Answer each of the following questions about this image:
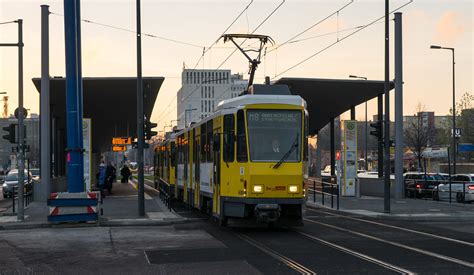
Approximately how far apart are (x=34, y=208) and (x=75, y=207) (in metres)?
7.65

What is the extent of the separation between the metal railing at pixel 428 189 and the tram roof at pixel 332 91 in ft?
18.1

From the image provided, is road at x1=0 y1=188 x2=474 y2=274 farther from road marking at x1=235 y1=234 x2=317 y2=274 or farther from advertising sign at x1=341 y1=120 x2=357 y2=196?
advertising sign at x1=341 y1=120 x2=357 y2=196

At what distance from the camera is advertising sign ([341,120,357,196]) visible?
Result: 34.1m

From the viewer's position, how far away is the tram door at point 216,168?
55.0 feet

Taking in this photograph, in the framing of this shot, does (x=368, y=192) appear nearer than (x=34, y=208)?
No

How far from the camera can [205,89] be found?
71438 mm

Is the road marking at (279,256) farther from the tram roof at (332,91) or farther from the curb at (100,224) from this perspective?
the tram roof at (332,91)

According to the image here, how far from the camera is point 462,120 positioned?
230 feet

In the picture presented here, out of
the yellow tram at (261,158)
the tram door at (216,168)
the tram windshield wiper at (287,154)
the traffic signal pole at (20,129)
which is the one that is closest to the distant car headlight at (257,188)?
the yellow tram at (261,158)

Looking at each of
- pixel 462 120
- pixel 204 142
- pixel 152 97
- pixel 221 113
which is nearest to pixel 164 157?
pixel 152 97

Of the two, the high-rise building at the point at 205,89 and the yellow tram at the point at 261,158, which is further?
the high-rise building at the point at 205,89

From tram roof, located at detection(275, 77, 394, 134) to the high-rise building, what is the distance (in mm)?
12157

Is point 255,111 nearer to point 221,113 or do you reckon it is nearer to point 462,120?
point 221,113

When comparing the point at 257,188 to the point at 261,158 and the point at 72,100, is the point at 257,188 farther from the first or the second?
the point at 72,100
